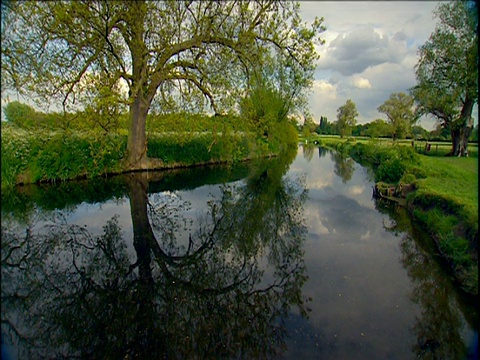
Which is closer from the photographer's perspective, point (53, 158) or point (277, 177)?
point (53, 158)

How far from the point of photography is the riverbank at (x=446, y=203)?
6473 millimetres

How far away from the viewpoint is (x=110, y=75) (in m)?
11.9

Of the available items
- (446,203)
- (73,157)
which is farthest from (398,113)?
(73,157)

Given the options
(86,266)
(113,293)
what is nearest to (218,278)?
(113,293)

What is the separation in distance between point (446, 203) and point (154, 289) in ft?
27.4

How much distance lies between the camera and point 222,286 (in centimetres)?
620

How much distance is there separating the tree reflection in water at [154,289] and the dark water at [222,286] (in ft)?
0.08

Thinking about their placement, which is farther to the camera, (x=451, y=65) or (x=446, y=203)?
(x=451, y=65)

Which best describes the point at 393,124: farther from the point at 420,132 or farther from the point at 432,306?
the point at 432,306

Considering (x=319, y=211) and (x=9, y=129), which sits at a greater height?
(x=9, y=129)

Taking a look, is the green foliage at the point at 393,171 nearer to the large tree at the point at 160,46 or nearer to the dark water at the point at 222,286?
the dark water at the point at 222,286

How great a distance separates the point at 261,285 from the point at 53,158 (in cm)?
1457

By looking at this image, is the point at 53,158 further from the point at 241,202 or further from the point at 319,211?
the point at 319,211

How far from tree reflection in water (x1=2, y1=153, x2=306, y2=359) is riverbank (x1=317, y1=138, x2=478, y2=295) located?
342 centimetres
